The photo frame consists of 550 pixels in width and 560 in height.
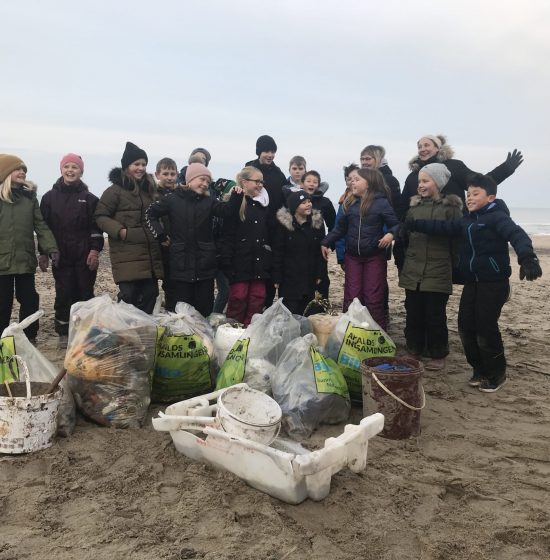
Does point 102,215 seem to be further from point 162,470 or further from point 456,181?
point 456,181

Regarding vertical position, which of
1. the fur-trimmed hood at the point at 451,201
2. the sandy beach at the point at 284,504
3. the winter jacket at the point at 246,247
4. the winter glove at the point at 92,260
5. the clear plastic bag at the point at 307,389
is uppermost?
the fur-trimmed hood at the point at 451,201

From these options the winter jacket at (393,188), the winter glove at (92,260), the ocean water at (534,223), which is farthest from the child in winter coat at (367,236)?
the ocean water at (534,223)

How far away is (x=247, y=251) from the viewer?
4922 millimetres

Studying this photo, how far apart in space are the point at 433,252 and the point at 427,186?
1.81 ft

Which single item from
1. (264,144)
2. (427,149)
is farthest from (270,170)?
(427,149)

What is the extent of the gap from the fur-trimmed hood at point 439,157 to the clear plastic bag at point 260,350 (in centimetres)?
222

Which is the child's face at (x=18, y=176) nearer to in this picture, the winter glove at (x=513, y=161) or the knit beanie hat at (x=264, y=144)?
the knit beanie hat at (x=264, y=144)

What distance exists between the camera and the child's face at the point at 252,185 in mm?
4812

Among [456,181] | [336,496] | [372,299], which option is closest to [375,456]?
[336,496]

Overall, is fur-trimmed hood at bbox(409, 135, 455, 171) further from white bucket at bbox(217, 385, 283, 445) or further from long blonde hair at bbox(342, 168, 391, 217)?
A: white bucket at bbox(217, 385, 283, 445)

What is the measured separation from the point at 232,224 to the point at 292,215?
0.55 metres

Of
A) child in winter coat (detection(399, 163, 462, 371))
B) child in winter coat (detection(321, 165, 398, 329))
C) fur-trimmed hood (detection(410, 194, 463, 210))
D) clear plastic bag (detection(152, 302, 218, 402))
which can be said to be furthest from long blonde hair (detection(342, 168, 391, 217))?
clear plastic bag (detection(152, 302, 218, 402))

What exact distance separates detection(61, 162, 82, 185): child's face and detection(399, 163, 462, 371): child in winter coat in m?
2.98

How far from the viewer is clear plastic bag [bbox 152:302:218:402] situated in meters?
3.66
